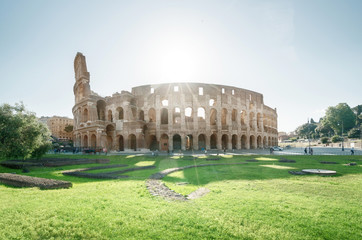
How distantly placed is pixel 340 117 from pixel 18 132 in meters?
91.5

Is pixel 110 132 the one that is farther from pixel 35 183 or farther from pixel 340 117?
pixel 340 117

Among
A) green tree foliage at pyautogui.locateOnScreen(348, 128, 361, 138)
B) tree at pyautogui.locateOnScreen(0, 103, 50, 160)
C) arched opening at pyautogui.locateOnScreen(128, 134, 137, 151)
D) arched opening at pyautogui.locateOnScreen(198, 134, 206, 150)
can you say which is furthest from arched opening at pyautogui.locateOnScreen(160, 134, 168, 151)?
green tree foliage at pyautogui.locateOnScreen(348, 128, 361, 138)

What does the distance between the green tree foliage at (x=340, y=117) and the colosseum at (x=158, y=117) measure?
52131mm

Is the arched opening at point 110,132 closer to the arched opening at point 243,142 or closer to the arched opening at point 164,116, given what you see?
the arched opening at point 164,116

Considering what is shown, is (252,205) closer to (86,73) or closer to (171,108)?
(171,108)

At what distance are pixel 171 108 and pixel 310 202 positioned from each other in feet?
95.8

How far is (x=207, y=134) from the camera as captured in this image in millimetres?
33844

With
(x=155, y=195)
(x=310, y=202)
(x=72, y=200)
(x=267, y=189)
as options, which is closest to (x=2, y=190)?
(x=72, y=200)

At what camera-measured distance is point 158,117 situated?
33.5 metres

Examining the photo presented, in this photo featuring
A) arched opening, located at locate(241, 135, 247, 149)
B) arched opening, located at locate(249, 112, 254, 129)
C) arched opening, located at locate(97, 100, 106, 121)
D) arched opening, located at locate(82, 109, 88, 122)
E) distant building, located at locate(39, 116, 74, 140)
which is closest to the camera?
arched opening, located at locate(82, 109, 88, 122)

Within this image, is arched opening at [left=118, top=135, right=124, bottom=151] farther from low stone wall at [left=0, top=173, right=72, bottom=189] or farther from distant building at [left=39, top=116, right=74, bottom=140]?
distant building at [left=39, top=116, right=74, bottom=140]

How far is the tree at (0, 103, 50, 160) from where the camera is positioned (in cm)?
1262

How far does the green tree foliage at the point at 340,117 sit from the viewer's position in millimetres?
66750

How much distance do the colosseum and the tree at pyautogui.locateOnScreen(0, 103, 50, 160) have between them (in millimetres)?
17256
